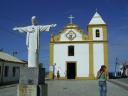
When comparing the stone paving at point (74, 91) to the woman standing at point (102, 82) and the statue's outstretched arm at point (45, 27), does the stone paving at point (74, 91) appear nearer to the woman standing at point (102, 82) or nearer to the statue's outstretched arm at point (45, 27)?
the woman standing at point (102, 82)

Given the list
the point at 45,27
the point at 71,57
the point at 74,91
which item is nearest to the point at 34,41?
the point at 45,27

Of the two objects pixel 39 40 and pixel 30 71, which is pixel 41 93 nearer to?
pixel 30 71

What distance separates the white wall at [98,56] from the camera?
4431 centimetres

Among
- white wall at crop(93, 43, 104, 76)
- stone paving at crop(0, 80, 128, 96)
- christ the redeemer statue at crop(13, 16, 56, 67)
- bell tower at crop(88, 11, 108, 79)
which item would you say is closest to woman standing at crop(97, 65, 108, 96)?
christ the redeemer statue at crop(13, 16, 56, 67)

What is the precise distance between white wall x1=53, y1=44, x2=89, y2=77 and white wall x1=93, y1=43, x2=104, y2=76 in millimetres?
1215

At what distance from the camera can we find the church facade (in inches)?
1750

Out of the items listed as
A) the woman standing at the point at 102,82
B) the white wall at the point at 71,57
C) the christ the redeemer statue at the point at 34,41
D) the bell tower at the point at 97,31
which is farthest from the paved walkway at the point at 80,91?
the bell tower at the point at 97,31

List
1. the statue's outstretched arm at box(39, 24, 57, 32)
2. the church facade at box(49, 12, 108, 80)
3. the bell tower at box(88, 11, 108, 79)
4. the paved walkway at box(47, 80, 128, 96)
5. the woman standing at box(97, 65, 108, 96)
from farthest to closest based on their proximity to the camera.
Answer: the church facade at box(49, 12, 108, 80), the bell tower at box(88, 11, 108, 79), the paved walkway at box(47, 80, 128, 96), the woman standing at box(97, 65, 108, 96), the statue's outstretched arm at box(39, 24, 57, 32)

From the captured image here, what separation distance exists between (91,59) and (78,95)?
2745 cm

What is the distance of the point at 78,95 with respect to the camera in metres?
17.2

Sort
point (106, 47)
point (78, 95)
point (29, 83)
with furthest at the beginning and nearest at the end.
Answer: point (106, 47)
point (78, 95)
point (29, 83)

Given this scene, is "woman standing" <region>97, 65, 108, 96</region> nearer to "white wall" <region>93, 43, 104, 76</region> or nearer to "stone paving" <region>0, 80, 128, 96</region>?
"stone paving" <region>0, 80, 128, 96</region>

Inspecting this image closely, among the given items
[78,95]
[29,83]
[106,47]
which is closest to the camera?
[29,83]

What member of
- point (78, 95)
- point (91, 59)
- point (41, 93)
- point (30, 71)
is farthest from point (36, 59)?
point (91, 59)
